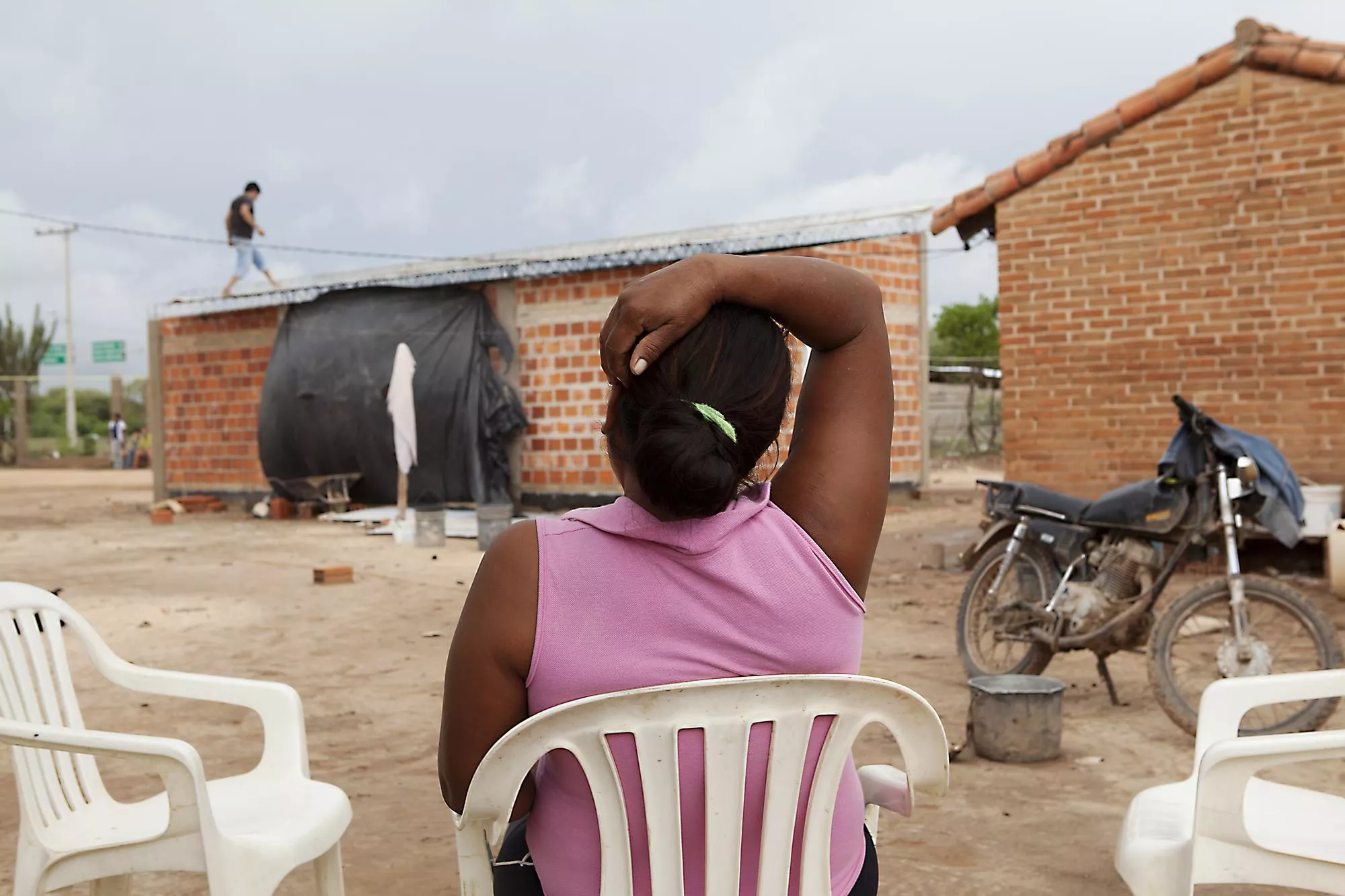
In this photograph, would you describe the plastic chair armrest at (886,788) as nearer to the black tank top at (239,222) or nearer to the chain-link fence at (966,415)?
the black tank top at (239,222)

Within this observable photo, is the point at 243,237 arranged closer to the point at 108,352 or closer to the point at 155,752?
the point at 155,752

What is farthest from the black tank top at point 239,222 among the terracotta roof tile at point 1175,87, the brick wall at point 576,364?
the terracotta roof tile at point 1175,87

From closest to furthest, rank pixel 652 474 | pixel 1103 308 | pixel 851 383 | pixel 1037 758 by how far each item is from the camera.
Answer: pixel 652 474, pixel 851 383, pixel 1037 758, pixel 1103 308

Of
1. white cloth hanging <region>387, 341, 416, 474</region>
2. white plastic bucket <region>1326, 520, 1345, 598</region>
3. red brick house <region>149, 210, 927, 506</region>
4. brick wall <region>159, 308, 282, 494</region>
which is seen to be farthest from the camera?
brick wall <region>159, 308, 282, 494</region>

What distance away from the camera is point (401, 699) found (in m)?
5.13

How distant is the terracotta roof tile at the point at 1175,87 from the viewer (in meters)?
7.37

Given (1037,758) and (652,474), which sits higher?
(652,474)

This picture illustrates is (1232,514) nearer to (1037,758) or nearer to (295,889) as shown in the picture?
(1037,758)

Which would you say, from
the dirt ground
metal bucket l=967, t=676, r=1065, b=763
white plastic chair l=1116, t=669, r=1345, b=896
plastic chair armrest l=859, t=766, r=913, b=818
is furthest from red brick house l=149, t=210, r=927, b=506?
plastic chair armrest l=859, t=766, r=913, b=818

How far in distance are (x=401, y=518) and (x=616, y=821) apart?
10798 millimetres

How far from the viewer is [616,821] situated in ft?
4.55

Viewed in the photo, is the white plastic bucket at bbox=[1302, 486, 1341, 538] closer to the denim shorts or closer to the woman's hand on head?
the woman's hand on head

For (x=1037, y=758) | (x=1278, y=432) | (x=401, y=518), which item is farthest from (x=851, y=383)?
(x=401, y=518)

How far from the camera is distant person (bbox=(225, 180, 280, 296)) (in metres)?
15.5
